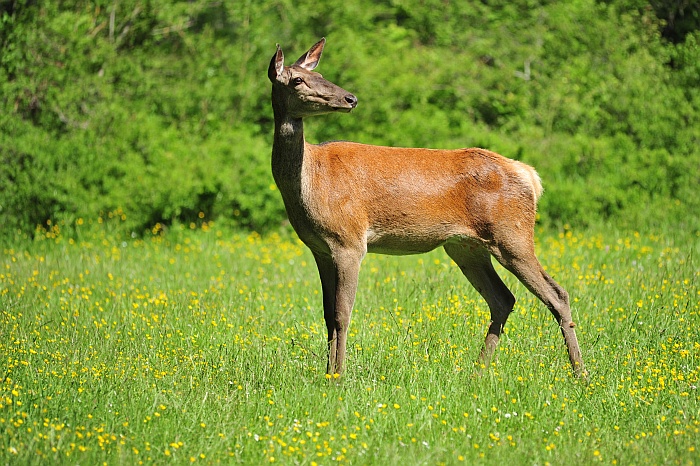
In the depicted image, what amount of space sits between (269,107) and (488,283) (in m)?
8.94

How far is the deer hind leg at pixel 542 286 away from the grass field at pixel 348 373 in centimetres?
15

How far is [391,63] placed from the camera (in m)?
16.6

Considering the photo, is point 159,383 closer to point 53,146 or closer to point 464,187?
point 464,187

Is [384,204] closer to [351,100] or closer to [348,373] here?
[351,100]

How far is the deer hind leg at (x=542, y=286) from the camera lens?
22.3 ft

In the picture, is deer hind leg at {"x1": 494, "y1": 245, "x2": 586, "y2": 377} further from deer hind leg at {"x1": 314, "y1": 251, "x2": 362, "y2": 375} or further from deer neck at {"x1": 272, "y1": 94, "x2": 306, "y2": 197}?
deer neck at {"x1": 272, "y1": 94, "x2": 306, "y2": 197}

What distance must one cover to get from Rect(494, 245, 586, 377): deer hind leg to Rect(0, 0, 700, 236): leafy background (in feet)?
22.3

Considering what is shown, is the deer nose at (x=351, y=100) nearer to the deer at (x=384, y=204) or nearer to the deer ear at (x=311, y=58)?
the deer at (x=384, y=204)

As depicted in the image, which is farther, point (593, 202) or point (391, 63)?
point (391, 63)

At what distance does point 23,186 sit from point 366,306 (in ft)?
22.1

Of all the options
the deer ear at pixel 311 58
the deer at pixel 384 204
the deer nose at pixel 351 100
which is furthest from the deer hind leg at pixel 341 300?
the deer ear at pixel 311 58

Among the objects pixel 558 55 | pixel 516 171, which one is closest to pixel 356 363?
pixel 516 171

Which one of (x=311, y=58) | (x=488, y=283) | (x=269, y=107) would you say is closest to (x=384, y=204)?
(x=488, y=283)

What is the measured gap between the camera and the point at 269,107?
611 inches
